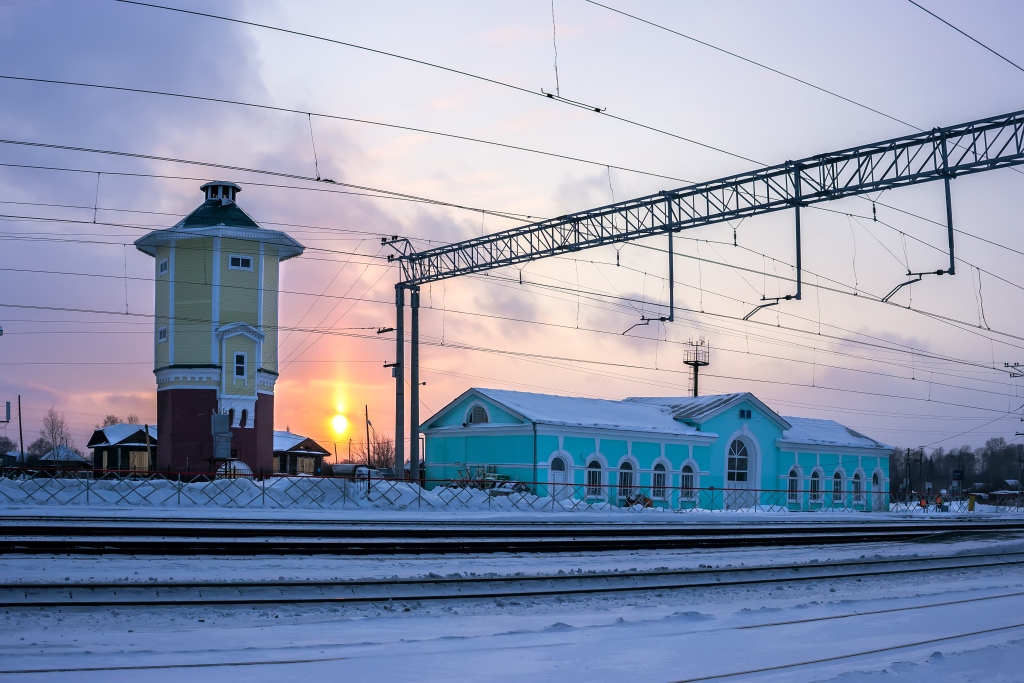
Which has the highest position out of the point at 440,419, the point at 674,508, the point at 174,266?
the point at 174,266

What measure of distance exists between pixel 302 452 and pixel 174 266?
40.1 meters

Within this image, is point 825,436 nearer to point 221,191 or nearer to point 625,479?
point 625,479

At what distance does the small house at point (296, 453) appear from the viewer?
3295 inches

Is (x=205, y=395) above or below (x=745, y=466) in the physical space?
above

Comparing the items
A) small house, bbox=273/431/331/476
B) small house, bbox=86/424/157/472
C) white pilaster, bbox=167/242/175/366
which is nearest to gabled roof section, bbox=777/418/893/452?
white pilaster, bbox=167/242/175/366

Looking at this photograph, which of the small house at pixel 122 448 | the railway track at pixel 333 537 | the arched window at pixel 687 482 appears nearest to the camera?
the railway track at pixel 333 537

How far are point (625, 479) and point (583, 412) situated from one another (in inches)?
147

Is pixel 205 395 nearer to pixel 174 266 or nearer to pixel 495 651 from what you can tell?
pixel 174 266

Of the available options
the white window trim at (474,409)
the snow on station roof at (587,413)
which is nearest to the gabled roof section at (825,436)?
the snow on station roof at (587,413)

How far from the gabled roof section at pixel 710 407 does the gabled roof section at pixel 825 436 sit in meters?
1.07

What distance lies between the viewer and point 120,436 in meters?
76.9

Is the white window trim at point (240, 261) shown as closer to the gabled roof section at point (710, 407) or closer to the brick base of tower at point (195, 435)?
the brick base of tower at point (195, 435)

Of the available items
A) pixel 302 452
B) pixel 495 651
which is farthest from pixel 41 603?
pixel 302 452

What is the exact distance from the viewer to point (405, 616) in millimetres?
12414
